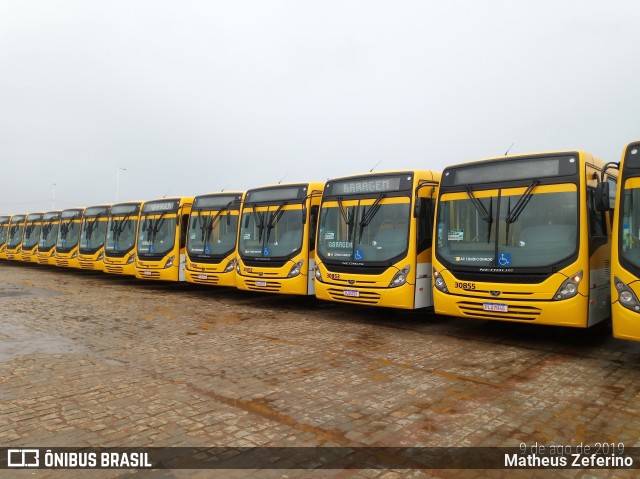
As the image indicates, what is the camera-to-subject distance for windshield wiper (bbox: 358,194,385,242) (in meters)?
9.78

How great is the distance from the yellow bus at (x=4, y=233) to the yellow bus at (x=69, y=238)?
10.5m

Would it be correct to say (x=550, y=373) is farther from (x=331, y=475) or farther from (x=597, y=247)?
(x=331, y=475)

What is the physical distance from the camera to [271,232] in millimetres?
11898

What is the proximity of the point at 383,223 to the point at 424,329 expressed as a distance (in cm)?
231

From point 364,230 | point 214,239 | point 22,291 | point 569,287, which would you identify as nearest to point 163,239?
point 214,239

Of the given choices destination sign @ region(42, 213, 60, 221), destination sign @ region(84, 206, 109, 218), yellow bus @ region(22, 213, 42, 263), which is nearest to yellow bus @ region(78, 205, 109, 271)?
destination sign @ region(84, 206, 109, 218)

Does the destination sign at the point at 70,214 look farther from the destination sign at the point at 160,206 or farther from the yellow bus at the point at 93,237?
the destination sign at the point at 160,206

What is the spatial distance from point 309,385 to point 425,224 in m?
5.06

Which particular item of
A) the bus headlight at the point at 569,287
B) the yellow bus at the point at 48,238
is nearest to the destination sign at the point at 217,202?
the bus headlight at the point at 569,287

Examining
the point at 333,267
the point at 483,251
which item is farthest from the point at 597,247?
the point at 333,267

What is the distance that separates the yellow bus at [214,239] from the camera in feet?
43.1

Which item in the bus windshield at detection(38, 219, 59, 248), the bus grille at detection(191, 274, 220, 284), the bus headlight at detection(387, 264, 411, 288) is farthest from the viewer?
the bus windshield at detection(38, 219, 59, 248)

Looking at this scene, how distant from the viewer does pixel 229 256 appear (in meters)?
13.1

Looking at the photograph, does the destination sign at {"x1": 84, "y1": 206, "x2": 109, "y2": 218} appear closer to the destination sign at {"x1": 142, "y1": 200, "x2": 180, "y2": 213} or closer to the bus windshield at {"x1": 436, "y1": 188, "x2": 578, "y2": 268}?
the destination sign at {"x1": 142, "y1": 200, "x2": 180, "y2": 213}
